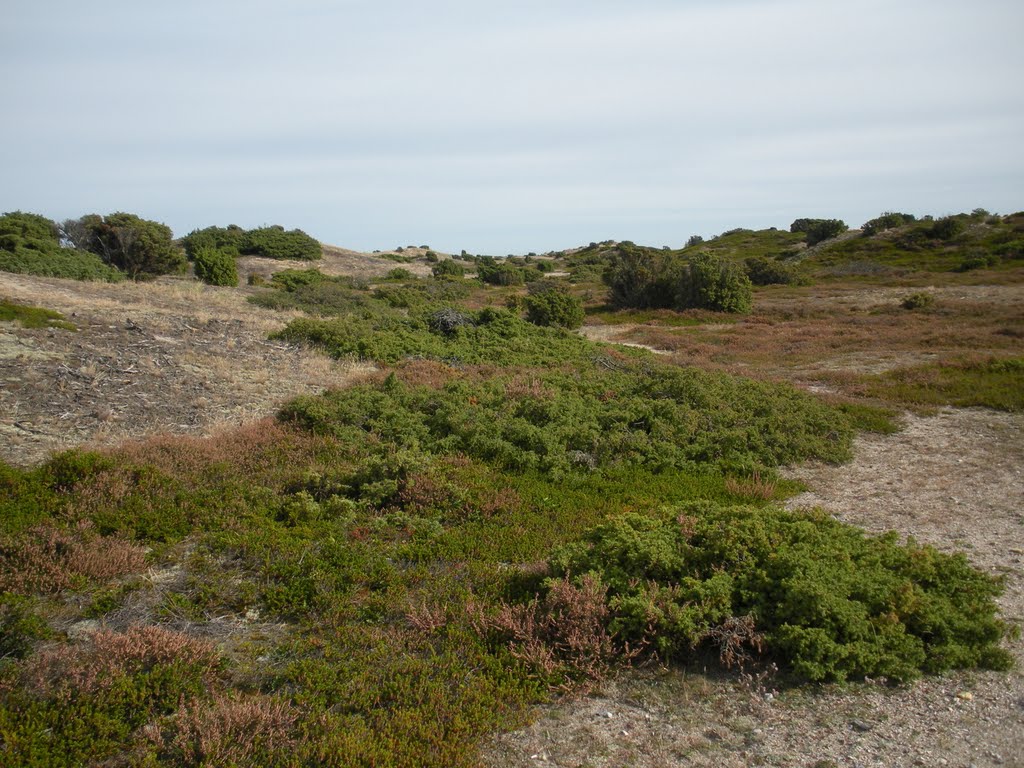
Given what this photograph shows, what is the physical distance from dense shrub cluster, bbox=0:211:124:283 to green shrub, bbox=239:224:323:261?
17.7m

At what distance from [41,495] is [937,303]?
36.9 metres

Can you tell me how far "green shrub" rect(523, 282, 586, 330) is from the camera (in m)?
29.9

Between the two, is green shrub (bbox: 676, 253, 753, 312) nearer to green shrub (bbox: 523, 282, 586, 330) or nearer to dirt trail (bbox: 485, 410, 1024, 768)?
green shrub (bbox: 523, 282, 586, 330)

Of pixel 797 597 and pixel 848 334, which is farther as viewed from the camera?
pixel 848 334

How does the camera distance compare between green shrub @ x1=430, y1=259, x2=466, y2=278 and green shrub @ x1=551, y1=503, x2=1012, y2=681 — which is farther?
green shrub @ x1=430, y1=259, x2=466, y2=278

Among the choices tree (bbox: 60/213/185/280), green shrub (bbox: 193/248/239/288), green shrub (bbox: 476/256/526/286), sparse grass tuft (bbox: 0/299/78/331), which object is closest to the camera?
sparse grass tuft (bbox: 0/299/78/331)

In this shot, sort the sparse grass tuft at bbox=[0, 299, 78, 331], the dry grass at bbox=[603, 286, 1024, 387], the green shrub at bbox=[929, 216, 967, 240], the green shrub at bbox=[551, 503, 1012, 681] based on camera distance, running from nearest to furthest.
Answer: the green shrub at bbox=[551, 503, 1012, 681] < the sparse grass tuft at bbox=[0, 299, 78, 331] < the dry grass at bbox=[603, 286, 1024, 387] < the green shrub at bbox=[929, 216, 967, 240]

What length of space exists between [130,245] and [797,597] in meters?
36.8

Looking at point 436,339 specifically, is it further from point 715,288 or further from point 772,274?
point 772,274

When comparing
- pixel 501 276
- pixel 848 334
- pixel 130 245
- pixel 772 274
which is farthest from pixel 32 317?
pixel 772 274

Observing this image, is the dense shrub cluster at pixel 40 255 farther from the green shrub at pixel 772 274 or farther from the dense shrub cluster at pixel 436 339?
the green shrub at pixel 772 274

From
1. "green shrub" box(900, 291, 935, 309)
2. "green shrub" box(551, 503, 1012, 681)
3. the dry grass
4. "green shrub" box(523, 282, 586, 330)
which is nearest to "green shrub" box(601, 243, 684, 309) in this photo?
the dry grass

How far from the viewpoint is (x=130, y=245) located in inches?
1324

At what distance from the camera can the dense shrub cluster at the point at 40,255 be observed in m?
25.6
